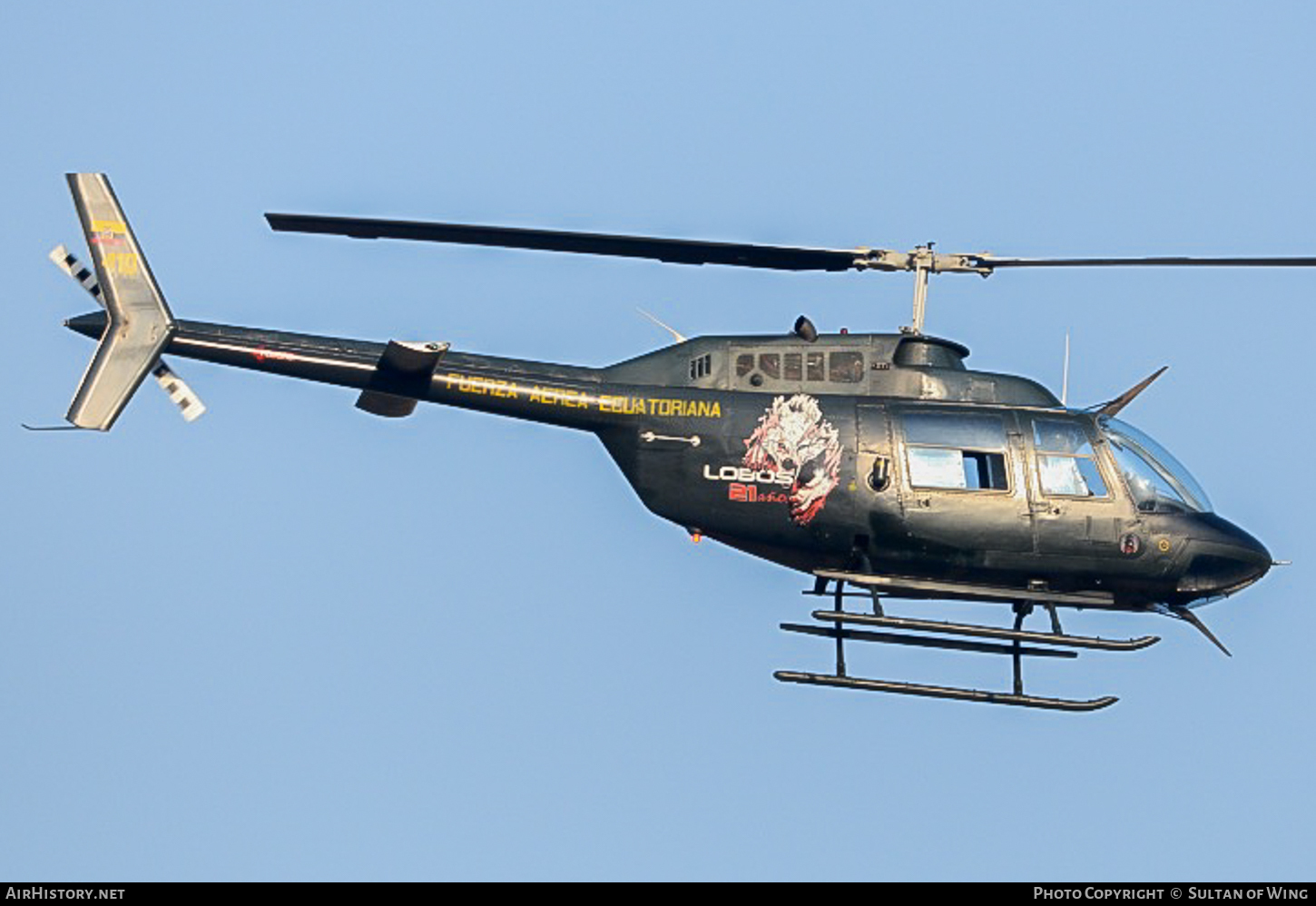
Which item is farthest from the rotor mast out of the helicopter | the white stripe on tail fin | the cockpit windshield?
the white stripe on tail fin

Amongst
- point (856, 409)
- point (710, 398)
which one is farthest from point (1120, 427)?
point (710, 398)

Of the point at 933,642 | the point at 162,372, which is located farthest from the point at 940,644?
the point at 162,372

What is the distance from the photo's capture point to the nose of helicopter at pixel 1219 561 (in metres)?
18.1

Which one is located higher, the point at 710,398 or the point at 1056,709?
the point at 710,398

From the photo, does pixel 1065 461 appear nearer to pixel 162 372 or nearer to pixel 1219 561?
pixel 1219 561

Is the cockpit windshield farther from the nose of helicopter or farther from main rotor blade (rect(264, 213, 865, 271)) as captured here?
main rotor blade (rect(264, 213, 865, 271))

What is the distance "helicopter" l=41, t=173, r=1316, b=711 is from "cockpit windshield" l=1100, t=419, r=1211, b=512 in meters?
0.02

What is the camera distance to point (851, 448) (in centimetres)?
1784

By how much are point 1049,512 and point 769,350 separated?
2837mm

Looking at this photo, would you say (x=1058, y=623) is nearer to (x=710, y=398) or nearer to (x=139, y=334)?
(x=710, y=398)

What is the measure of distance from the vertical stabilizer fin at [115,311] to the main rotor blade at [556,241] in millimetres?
1810

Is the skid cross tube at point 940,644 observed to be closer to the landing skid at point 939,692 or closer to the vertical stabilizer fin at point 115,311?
the landing skid at point 939,692
